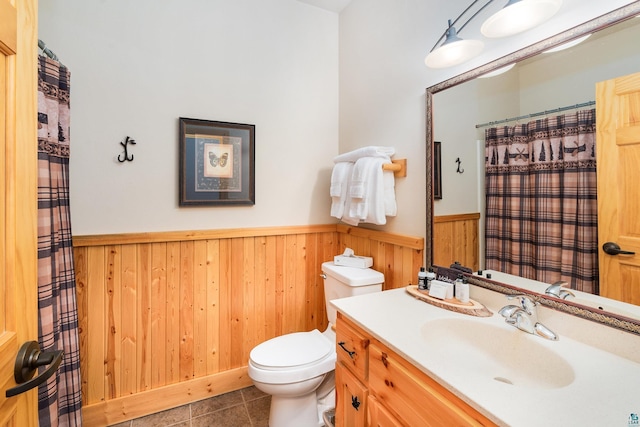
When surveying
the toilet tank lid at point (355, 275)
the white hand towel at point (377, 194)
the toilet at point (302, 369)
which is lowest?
the toilet at point (302, 369)

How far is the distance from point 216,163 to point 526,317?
70.0 inches

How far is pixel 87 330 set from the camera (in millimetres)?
1656

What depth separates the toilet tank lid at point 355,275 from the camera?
5.57 feet

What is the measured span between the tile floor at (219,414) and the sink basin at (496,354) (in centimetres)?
126

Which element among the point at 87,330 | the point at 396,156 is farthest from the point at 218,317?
the point at 396,156

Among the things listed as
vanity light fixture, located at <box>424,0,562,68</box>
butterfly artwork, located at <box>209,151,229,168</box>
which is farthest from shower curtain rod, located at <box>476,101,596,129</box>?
butterfly artwork, located at <box>209,151,229,168</box>

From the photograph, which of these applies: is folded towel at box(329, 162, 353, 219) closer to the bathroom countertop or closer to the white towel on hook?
the white towel on hook

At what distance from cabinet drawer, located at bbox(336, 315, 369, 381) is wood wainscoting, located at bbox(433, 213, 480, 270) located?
60 centimetres

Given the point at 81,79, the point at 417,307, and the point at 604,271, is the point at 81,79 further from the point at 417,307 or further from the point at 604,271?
the point at 604,271

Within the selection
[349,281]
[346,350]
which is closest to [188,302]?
[349,281]

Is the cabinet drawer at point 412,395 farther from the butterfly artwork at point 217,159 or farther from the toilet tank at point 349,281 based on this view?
the butterfly artwork at point 217,159

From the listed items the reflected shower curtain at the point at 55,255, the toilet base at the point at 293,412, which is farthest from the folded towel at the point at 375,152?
the reflected shower curtain at the point at 55,255

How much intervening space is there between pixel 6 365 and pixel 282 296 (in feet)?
5.30

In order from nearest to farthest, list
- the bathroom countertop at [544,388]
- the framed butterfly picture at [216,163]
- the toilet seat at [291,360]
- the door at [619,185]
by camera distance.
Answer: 1. the bathroom countertop at [544,388]
2. the door at [619,185]
3. the toilet seat at [291,360]
4. the framed butterfly picture at [216,163]
